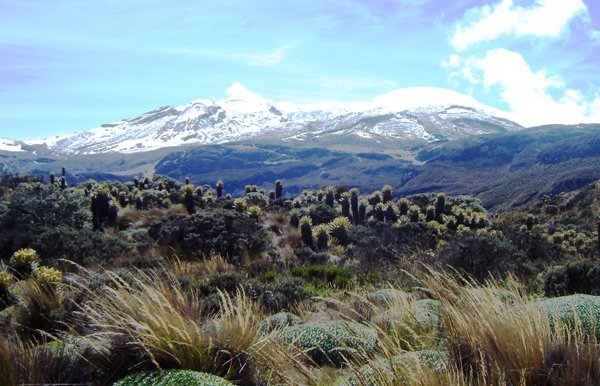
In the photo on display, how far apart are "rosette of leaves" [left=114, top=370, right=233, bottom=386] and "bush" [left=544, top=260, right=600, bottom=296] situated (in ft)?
22.8

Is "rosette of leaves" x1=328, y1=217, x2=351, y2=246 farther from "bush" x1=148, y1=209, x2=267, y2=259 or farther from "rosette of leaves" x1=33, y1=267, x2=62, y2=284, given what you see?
"rosette of leaves" x1=33, y1=267, x2=62, y2=284

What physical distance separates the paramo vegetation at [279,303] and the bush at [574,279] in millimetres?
27

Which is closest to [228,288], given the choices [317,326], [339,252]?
[317,326]

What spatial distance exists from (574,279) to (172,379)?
306 inches

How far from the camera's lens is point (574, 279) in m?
9.18

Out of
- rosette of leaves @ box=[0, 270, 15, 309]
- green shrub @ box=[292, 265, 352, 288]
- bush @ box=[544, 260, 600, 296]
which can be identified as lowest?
green shrub @ box=[292, 265, 352, 288]

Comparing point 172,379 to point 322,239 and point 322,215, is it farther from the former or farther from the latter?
point 322,215

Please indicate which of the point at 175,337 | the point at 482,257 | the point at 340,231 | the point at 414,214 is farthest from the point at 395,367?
the point at 414,214

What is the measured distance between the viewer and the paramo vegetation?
11.7ft

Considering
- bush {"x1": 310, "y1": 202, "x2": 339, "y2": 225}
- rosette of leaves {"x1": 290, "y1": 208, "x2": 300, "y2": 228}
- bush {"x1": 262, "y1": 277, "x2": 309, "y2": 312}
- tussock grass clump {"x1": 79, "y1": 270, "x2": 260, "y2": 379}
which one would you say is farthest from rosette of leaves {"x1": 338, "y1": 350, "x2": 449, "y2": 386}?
bush {"x1": 310, "y1": 202, "x2": 339, "y2": 225}

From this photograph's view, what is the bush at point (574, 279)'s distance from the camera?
8.86 m

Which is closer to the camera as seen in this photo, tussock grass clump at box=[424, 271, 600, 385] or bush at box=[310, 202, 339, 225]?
tussock grass clump at box=[424, 271, 600, 385]

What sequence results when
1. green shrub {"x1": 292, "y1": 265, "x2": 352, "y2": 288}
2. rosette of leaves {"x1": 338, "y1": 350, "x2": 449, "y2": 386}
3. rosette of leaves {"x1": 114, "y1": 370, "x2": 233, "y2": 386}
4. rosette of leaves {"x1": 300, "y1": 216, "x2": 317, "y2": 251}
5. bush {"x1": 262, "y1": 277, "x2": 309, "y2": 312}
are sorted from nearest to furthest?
rosette of leaves {"x1": 338, "y1": 350, "x2": 449, "y2": 386}, rosette of leaves {"x1": 114, "y1": 370, "x2": 233, "y2": 386}, bush {"x1": 262, "y1": 277, "x2": 309, "y2": 312}, green shrub {"x1": 292, "y1": 265, "x2": 352, "y2": 288}, rosette of leaves {"x1": 300, "y1": 216, "x2": 317, "y2": 251}

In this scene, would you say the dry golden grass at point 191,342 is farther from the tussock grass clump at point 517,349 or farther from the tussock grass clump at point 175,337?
the tussock grass clump at point 517,349
